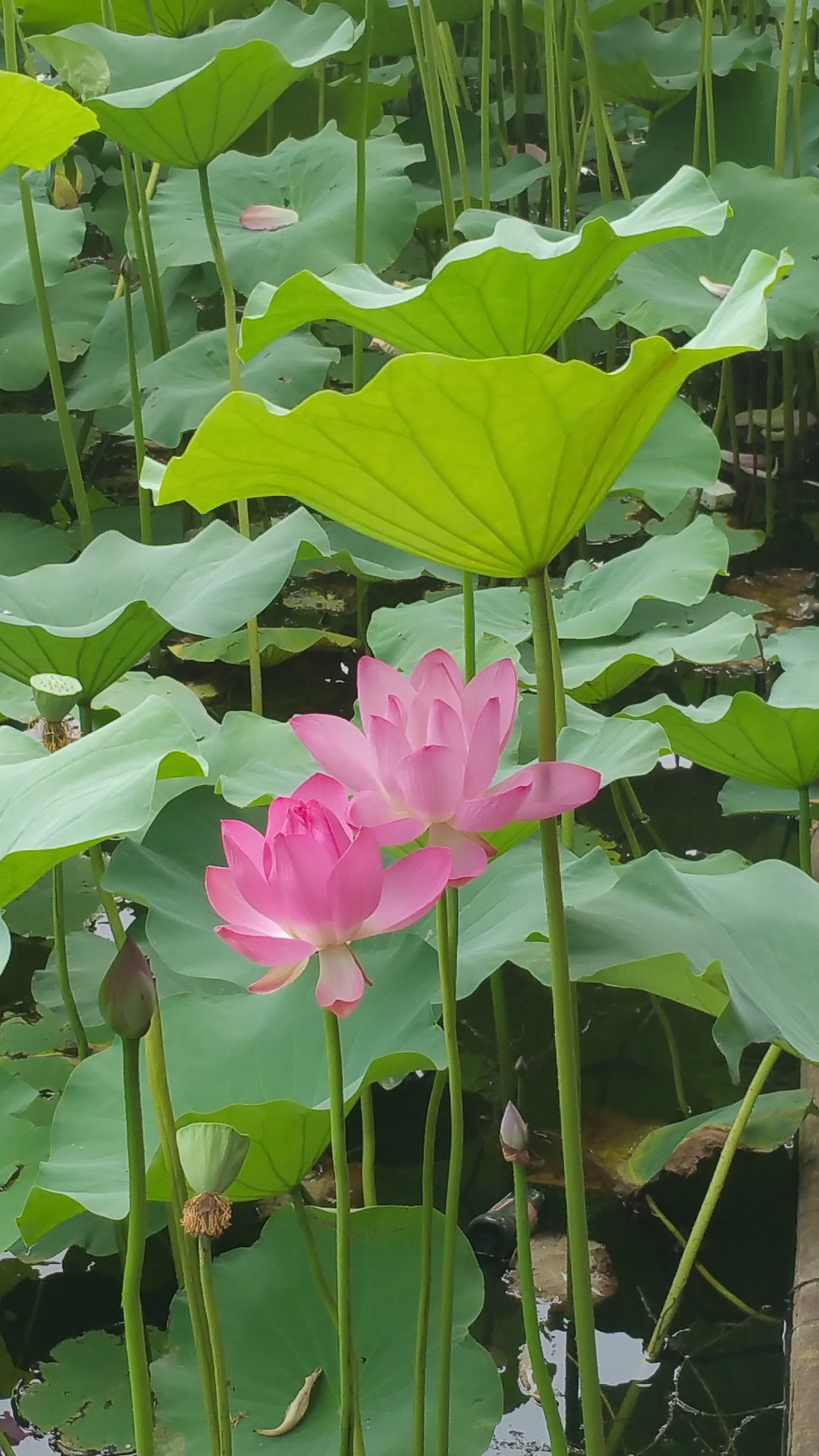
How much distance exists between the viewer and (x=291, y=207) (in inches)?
84.2

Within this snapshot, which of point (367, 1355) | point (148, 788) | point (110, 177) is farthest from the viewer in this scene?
point (110, 177)

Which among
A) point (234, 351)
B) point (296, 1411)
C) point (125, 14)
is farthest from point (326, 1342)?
point (125, 14)

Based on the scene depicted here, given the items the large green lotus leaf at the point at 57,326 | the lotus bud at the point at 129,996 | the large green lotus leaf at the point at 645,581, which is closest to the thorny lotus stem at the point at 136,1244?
the lotus bud at the point at 129,996

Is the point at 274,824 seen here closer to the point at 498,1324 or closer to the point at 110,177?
the point at 498,1324

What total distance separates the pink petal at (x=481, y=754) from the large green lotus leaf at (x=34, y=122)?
77 centimetres

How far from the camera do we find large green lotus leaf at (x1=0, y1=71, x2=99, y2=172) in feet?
3.54

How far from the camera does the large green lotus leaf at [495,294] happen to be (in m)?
0.67

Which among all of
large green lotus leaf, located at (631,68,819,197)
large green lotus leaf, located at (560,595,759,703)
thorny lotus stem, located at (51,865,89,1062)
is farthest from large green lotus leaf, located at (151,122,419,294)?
thorny lotus stem, located at (51,865,89,1062)

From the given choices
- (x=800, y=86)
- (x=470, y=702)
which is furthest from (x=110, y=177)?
(x=470, y=702)

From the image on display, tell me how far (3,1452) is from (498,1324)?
1.31 feet

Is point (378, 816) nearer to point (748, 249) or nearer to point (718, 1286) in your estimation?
point (718, 1286)

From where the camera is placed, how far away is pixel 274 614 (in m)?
2.31

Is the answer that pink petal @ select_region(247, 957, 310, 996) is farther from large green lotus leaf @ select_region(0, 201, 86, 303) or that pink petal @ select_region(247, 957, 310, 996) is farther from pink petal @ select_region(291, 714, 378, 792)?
large green lotus leaf @ select_region(0, 201, 86, 303)

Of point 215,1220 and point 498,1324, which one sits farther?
point 498,1324
